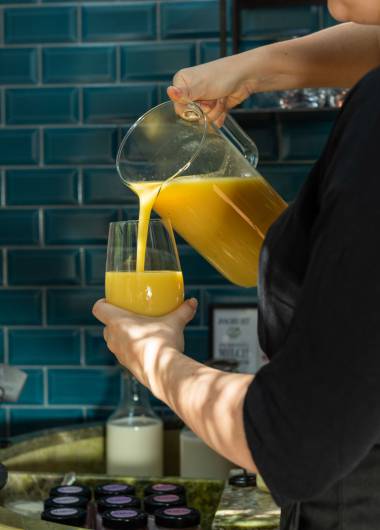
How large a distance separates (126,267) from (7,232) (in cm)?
132

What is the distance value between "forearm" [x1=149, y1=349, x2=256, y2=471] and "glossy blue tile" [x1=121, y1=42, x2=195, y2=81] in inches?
60.2

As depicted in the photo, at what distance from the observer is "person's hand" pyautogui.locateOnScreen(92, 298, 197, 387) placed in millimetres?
832

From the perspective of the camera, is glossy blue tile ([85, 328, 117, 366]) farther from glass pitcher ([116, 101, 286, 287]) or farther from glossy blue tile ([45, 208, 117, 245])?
glass pitcher ([116, 101, 286, 287])

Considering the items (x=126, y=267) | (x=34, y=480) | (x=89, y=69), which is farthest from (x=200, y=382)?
(x=89, y=69)

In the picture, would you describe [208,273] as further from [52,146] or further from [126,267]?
[126,267]

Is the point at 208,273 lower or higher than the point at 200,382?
lower

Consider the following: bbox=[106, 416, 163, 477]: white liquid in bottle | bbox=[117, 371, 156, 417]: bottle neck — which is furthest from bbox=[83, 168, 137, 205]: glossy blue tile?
bbox=[106, 416, 163, 477]: white liquid in bottle

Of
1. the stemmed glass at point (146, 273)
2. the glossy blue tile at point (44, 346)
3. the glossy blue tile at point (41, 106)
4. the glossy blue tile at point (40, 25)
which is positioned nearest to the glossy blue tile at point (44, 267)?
the glossy blue tile at point (44, 346)

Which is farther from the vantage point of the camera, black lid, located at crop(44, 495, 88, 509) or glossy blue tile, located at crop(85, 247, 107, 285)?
glossy blue tile, located at crop(85, 247, 107, 285)

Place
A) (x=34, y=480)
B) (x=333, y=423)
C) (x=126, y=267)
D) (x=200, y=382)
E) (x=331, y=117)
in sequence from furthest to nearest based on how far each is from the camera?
(x=331, y=117) → (x=34, y=480) → (x=126, y=267) → (x=200, y=382) → (x=333, y=423)

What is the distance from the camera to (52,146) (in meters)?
2.28

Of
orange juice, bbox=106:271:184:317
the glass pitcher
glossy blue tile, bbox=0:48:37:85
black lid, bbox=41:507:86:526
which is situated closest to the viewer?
orange juice, bbox=106:271:184:317

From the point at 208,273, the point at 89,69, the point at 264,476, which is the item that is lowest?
the point at 208,273

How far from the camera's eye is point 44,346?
7.51ft
